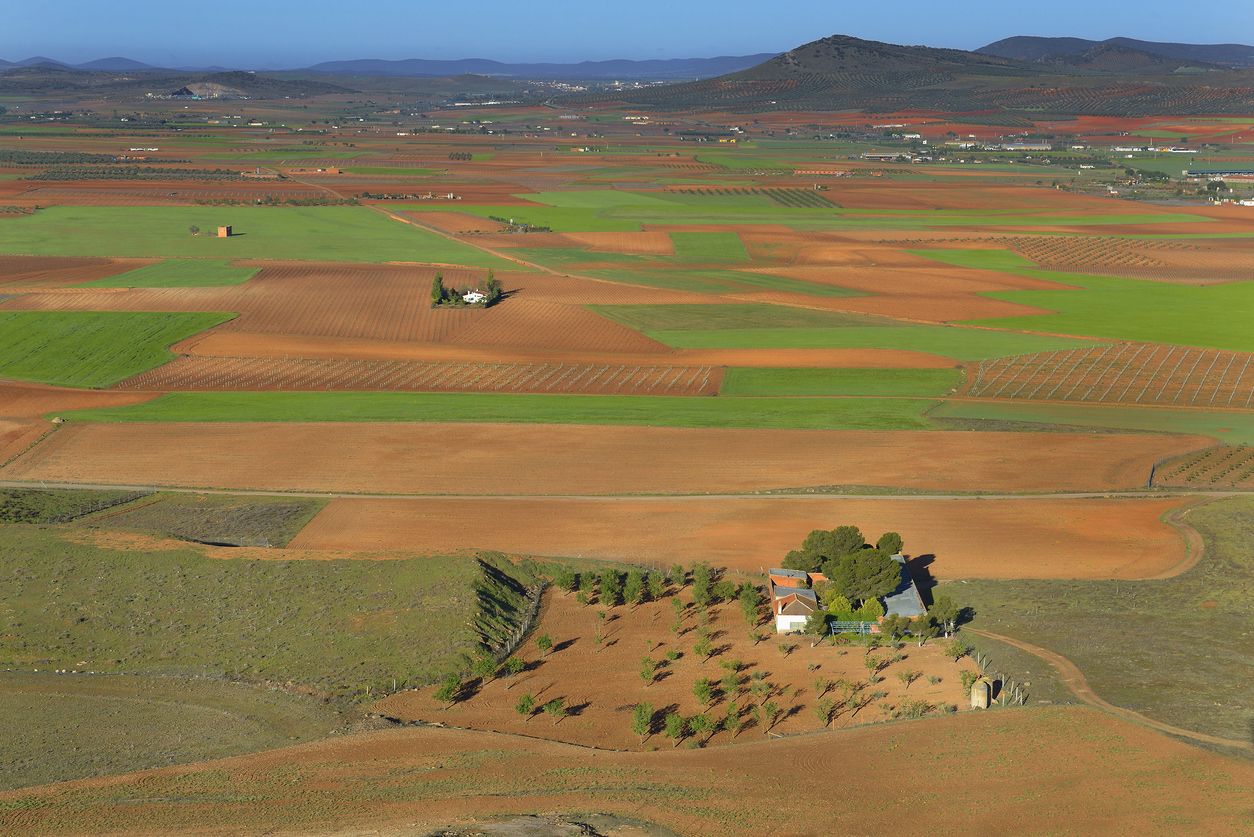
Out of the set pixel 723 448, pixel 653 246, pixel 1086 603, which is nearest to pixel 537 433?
pixel 723 448

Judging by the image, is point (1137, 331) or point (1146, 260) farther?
point (1146, 260)

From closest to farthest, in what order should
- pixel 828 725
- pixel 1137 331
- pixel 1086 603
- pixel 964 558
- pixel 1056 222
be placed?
pixel 828 725, pixel 1086 603, pixel 964 558, pixel 1137 331, pixel 1056 222

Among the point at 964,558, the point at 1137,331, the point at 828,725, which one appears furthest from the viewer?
the point at 1137,331

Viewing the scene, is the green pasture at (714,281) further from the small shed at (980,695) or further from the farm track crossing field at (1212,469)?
the small shed at (980,695)

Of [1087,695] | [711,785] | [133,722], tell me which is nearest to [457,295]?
[133,722]

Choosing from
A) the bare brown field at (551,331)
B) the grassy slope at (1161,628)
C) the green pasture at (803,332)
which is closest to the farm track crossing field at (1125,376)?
the green pasture at (803,332)

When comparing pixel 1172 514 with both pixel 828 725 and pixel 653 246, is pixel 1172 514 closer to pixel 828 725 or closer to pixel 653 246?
pixel 828 725

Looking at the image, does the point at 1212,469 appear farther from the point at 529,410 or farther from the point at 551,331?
the point at 551,331
